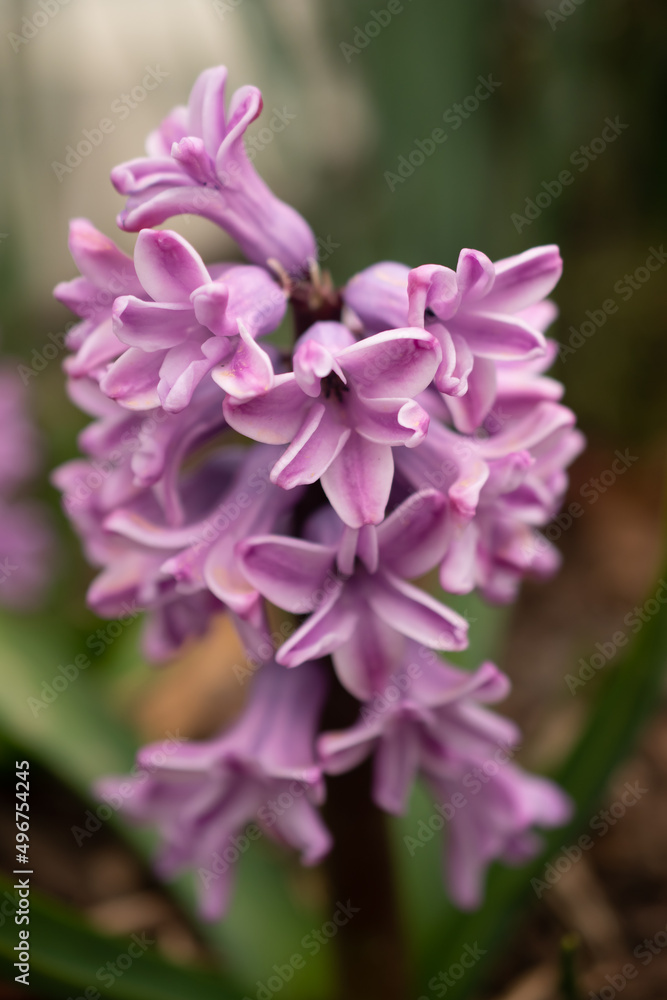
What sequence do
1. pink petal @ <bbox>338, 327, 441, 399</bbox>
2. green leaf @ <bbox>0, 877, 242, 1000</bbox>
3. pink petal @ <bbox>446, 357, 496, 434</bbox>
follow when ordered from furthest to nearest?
green leaf @ <bbox>0, 877, 242, 1000</bbox> → pink petal @ <bbox>446, 357, 496, 434</bbox> → pink petal @ <bbox>338, 327, 441, 399</bbox>

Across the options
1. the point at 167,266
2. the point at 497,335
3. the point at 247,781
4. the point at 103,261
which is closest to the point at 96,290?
the point at 103,261

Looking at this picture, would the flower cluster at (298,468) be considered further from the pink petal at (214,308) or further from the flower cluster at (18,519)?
the flower cluster at (18,519)

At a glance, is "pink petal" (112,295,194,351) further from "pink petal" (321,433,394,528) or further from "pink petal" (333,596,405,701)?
"pink petal" (333,596,405,701)

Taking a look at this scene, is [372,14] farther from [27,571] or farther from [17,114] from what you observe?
[27,571]

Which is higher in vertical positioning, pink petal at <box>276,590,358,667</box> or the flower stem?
pink petal at <box>276,590,358,667</box>

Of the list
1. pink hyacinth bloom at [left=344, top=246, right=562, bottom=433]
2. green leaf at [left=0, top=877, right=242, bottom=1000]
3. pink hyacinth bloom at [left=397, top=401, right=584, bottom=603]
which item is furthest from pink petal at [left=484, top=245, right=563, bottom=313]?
green leaf at [left=0, top=877, right=242, bottom=1000]

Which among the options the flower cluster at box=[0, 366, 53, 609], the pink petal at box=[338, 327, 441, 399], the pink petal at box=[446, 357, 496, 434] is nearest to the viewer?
the pink petal at box=[338, 327, 441, 399]

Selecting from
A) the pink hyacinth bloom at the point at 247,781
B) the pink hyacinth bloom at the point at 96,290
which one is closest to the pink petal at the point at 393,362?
the pink hyacinth bloom at the point at 96,290

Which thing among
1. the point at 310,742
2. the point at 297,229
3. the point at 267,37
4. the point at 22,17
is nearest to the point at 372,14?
the point at 267,37
